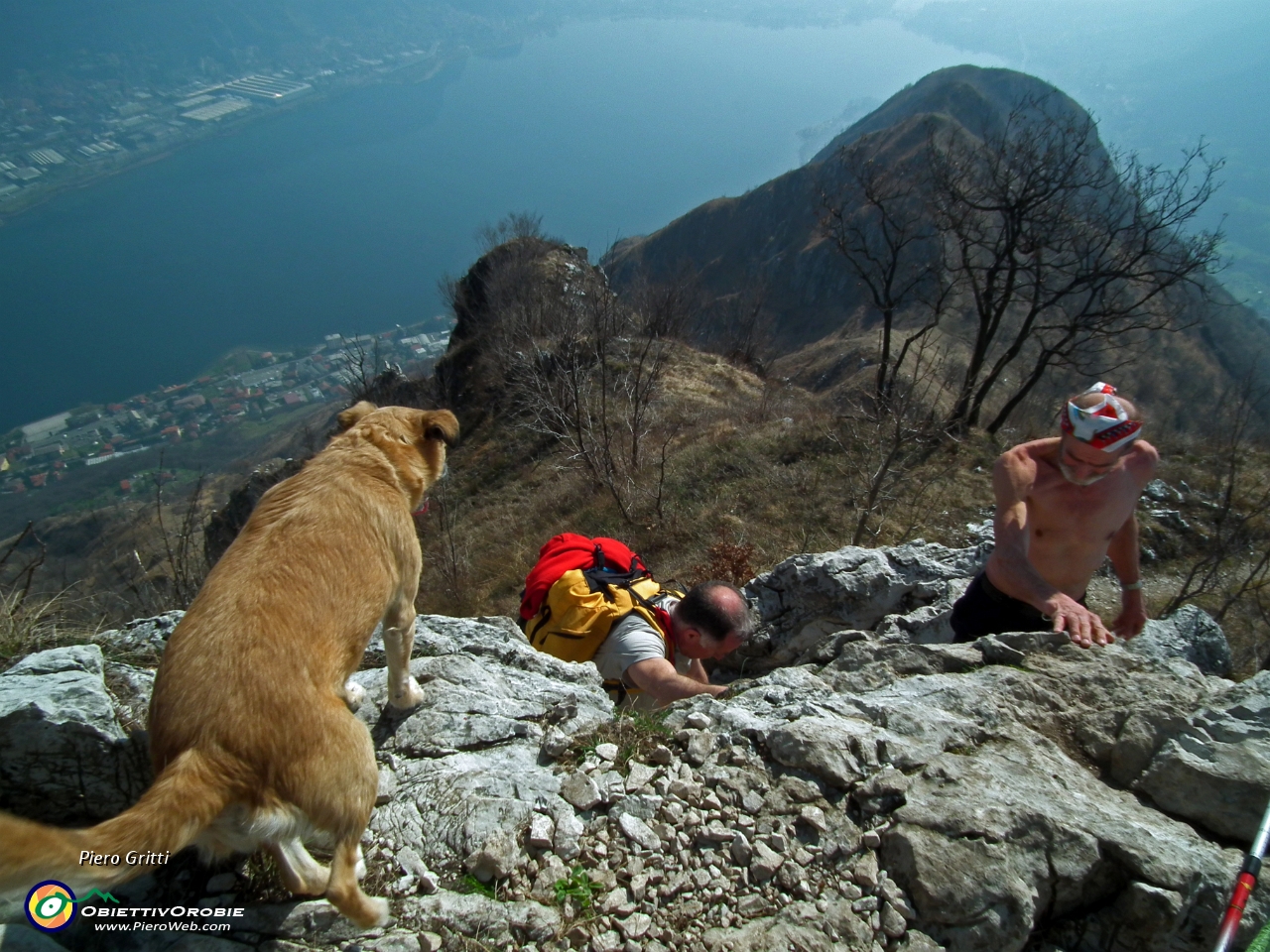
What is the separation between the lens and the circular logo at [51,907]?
1.93 m

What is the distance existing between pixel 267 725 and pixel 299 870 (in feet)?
2.02

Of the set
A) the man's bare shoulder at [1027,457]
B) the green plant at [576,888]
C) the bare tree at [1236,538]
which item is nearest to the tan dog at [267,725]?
the green plant at [576,888]

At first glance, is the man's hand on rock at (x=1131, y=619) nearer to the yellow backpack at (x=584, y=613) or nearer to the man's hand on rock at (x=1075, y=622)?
the man's hand on rock at (x=1075, y=622)

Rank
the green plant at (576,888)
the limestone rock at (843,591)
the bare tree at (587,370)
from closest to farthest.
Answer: the green plant at (576,888), the limestone rock at (843,591), the bare tree at (587,370)

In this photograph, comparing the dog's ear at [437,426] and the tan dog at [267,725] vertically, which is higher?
the dog's ear at [437,426]

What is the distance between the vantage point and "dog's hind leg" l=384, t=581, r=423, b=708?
3.37 metres

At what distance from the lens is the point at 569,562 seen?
4695 millimetres

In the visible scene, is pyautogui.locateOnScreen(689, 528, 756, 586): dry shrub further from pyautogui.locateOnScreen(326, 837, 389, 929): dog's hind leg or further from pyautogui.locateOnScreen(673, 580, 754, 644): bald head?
pyautogui.locateOnScreen(326, 837, 389, 929): dog's hind leg

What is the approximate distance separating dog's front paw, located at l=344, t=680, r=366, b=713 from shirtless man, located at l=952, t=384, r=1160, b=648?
4.03 meters

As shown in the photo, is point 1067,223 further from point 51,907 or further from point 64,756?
point 51,907

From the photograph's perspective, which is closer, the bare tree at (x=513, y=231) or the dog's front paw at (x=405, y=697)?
the dog's front paw at (x=405, y=697)

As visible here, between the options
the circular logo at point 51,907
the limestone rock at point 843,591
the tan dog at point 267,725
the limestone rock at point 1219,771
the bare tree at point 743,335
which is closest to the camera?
the tan dog at point 267,725

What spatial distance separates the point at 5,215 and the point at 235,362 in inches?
2535

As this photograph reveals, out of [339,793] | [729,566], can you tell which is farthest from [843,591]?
[339,793]
